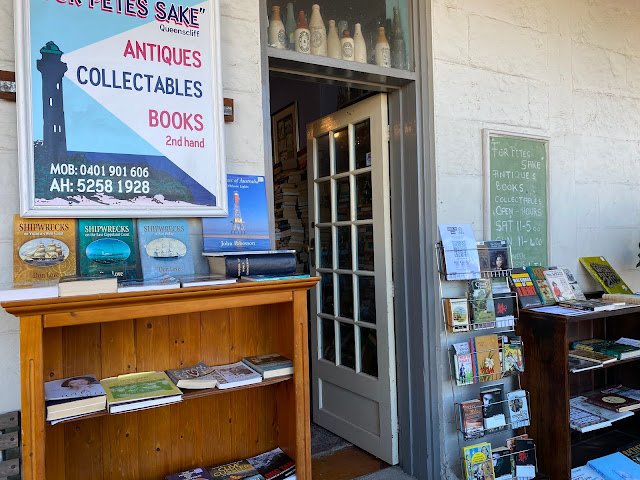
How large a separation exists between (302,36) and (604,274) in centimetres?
243

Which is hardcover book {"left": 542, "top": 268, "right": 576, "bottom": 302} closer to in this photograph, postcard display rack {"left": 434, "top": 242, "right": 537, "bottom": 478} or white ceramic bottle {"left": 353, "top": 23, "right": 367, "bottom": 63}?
postcard display rack {"left": 434, "top": 242, "right": 537, "bottom": 478}

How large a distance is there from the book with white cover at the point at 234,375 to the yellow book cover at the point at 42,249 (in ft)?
2.04

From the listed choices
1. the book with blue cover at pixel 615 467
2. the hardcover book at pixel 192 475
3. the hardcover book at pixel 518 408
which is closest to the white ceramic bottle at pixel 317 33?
the hardcover book at pixel 192 475

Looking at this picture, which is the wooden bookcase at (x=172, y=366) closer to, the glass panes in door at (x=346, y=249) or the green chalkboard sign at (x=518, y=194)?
the glass panes in door at (x=346, y=249)

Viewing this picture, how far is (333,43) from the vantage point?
2475 millimetres

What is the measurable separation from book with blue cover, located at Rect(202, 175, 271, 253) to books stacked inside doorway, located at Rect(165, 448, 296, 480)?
0.82 metres

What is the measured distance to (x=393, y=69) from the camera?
2.58 meters

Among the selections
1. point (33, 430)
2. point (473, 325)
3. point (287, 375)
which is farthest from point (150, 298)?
point (473, 325)

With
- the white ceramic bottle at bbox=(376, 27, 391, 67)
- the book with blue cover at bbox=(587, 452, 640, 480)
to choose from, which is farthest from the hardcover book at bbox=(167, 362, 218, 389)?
the book with blue cover at bbox=(587, 452, 640, 480)

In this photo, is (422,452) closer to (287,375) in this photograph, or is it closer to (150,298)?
(287,375)

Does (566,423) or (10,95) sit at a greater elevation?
(10,95)

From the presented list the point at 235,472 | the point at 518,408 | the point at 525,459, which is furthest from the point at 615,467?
the point at 235,472

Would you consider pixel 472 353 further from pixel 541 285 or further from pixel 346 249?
pixel 346 249

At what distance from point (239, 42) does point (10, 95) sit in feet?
2.90
